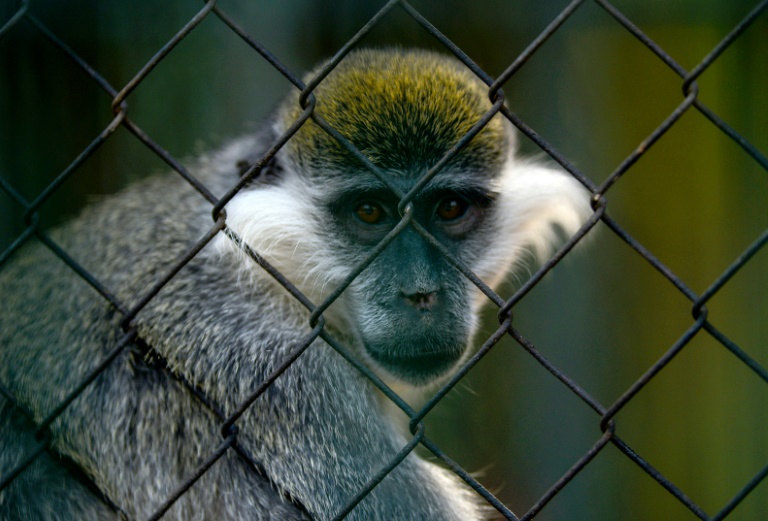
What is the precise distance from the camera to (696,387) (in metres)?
4.26

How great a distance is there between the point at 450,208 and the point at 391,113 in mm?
369

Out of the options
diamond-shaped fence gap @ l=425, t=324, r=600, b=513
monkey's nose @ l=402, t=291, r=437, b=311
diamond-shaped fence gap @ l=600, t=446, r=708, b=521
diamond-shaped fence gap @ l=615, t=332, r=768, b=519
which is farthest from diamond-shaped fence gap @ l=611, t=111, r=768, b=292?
monkey's nose @ l=402, t=291, r=437, b=311

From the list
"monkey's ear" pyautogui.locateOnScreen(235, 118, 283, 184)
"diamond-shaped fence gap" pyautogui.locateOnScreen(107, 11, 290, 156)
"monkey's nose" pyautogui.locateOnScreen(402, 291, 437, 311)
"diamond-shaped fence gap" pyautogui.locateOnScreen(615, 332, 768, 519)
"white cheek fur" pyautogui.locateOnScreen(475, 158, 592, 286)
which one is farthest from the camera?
"diamond-shaped fence gap" pyautogui.locateOnScreen(615, 332, 768, 519)

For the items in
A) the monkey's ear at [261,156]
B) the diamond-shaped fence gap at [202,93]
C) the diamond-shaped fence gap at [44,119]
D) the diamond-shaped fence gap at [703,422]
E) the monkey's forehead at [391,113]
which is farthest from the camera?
the diamond-shaped fence gap at [703,422]

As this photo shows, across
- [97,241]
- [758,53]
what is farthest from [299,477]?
[758,53]

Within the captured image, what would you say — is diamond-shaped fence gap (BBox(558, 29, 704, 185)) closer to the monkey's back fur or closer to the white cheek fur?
→ the white cheek fur

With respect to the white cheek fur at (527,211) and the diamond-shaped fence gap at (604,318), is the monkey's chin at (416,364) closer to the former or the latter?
the white cheek fur at (527,211)

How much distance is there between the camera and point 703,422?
166 inches

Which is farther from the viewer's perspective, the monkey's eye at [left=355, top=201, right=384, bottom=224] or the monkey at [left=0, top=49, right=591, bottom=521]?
the monkey's eye at [left=355, top=201, right=384, bottom=224]

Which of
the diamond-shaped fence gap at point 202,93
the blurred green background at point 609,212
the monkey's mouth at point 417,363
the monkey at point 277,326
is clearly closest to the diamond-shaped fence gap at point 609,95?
the blurred green background at point 609,212

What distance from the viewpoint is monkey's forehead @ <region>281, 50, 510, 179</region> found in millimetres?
2211

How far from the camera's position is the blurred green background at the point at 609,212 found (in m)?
3.90

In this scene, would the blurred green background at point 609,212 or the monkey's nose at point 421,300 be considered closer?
the monkey's nose at point 421,300

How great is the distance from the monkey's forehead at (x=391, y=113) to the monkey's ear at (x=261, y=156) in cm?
8
